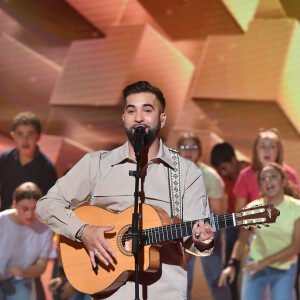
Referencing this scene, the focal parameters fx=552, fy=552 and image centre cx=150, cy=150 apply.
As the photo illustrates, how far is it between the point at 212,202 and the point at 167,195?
3053 millimetres

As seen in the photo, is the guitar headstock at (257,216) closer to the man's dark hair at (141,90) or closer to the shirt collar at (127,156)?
the shirt collar at (127,156)

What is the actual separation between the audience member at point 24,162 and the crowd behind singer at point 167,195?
1cm

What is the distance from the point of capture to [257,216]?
2467mm

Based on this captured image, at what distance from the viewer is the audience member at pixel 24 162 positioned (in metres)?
5.93

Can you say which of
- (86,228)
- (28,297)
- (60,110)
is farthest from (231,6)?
(86,228)

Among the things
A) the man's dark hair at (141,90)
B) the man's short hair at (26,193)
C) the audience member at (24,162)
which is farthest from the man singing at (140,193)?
the audience member at (24,162)

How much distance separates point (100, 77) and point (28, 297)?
96.6 inches

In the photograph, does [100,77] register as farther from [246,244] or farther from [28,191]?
[246,244]

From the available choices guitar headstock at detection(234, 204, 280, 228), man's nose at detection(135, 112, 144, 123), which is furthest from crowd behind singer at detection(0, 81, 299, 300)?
guitar headstock at detection(234, 204, 280, 228)

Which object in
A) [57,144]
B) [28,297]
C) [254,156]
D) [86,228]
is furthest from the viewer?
[57,144]

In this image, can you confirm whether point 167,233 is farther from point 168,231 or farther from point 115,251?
point 115,251

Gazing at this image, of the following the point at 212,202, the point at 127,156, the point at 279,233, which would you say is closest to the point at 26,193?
the point at 212,202

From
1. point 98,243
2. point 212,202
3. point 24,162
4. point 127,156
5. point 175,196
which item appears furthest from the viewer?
point 24,162

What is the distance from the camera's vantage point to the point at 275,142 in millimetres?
5656
